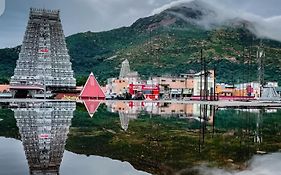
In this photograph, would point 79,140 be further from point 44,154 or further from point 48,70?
point 48,70

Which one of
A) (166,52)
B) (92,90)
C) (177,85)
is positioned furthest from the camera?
(166,52)

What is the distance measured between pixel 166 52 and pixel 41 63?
189ft

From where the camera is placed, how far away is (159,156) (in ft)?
25.0

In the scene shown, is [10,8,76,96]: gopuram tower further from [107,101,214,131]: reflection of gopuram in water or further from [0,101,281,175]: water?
[0,101,281,175]: water

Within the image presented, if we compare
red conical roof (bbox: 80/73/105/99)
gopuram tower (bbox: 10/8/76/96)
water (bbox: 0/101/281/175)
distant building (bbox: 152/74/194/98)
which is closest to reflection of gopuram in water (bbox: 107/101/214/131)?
water (bbox: 0/101/281/175)

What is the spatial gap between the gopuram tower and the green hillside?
3301 cm

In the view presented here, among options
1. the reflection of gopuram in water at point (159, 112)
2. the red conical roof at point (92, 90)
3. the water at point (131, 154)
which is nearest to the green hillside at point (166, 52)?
the red conical roof at point (92, 90)

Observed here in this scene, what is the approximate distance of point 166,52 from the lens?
349ft

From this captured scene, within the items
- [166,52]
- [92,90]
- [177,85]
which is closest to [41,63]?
[92,90]

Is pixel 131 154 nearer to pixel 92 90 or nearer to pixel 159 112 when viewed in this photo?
pixel 159 112

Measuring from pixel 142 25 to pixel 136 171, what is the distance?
141 meters

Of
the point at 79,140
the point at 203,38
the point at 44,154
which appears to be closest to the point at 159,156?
the point at 44,154

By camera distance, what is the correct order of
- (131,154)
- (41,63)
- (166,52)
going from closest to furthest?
1. (131,154)
2. (41,63)
3. (166,52)

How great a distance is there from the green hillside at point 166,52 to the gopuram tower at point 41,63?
108ft
